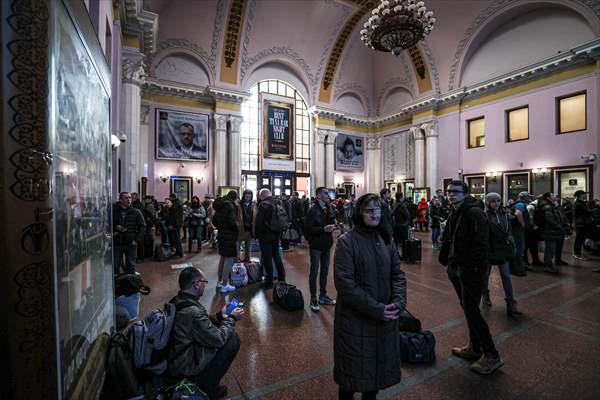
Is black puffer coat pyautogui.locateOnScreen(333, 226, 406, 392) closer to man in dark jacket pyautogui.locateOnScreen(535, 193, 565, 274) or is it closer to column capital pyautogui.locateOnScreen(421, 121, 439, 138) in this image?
man in dark jacket pyautogui.locateOnScreen(535, 193, 565, 274)

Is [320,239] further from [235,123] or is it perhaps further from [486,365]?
[235,123]

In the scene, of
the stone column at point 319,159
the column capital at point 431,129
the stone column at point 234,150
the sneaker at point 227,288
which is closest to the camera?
the sneaker at point 227,288

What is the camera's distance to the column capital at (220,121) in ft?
54.3

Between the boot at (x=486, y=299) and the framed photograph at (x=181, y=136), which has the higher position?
the framed photograph at (x=181, y=136)

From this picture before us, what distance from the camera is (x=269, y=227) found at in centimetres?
488

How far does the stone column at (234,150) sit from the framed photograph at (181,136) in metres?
1.36

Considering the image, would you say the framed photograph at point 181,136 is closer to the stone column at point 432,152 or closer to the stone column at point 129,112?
the stone column at point 129,112

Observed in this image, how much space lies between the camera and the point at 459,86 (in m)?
17.0

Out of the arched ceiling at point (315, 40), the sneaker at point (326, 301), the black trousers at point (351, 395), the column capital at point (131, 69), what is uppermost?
the arched ceiling at point (315, 40)

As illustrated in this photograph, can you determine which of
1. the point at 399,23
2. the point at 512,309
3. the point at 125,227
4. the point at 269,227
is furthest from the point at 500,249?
the point at 399,23

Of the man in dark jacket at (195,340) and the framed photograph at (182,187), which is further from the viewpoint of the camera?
the framed photograph at (182,187)

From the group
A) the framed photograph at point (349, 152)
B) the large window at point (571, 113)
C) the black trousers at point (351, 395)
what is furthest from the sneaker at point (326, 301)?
the framed photograph at point (349, 152)

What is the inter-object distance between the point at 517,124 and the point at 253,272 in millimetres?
16130

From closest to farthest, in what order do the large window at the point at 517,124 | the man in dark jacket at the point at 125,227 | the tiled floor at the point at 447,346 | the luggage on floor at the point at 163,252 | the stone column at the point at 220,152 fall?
the tiled floor at the point at 447,346 → the man in dark jacket at the point at 125,227 → the luggage on floor at the point at 163,252 → the large window at the point at 517,124 → the stone column at the point at 220,152
